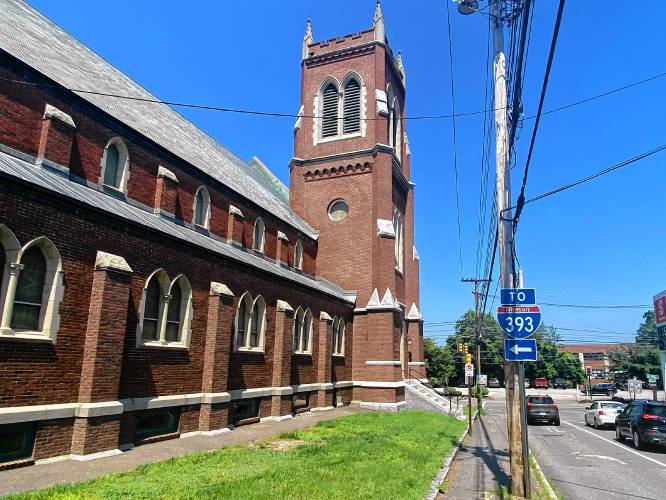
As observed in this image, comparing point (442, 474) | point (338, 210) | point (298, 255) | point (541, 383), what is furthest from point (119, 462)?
point (541, 383)

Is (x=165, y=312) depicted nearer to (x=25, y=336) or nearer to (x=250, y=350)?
(x=25, y=336)

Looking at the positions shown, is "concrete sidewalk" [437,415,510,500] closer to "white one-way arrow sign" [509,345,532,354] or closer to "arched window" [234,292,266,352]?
"white one-way arrow sign" [509,345,532,354]

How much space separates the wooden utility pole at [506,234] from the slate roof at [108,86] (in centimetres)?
1078

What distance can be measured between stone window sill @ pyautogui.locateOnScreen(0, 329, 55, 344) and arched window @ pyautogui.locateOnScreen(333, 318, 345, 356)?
52.6 feet

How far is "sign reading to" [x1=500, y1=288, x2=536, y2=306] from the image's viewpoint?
29.8 feet

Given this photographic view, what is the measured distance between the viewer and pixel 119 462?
31.6 ft

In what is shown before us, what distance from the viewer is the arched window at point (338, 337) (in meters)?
24.8

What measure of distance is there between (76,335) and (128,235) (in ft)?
8.53

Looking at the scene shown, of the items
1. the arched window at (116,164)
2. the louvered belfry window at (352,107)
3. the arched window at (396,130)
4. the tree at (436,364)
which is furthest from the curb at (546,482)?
the tree at (436,364)

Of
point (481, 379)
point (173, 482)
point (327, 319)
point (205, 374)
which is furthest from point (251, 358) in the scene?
point (481, 379)

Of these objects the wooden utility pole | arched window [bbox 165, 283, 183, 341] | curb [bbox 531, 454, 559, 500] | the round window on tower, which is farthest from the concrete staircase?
the wooden utility pole

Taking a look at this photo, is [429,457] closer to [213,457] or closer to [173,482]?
[213,457]

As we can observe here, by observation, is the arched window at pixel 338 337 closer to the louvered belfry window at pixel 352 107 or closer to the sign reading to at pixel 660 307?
the louvered belfry window at pixel 352 107

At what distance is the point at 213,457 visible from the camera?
10.2 m
